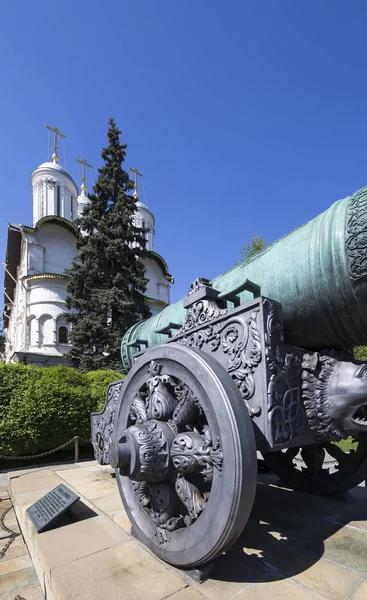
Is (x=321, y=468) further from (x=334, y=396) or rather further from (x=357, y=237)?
(x=357, y=237)

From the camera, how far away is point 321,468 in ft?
11.5

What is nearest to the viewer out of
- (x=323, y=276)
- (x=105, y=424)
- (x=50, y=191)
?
(x=323, y=276)

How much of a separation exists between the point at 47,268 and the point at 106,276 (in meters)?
12.1

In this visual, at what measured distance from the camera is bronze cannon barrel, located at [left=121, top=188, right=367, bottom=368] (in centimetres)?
188

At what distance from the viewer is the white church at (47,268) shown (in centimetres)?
2338

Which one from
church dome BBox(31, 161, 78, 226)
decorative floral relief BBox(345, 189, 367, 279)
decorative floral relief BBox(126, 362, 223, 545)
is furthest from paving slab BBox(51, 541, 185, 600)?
church dome BBox(31, 161, 78, 226)

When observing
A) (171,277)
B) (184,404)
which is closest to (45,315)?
(171,277)

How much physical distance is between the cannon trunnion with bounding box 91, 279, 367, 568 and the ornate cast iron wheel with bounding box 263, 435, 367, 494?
4.11ft

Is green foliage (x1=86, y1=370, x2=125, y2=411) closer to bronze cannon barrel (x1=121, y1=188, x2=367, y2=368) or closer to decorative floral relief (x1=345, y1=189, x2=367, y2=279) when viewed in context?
bronze cannon barrel (x1=121, y1=188, x2=367, y2=368)

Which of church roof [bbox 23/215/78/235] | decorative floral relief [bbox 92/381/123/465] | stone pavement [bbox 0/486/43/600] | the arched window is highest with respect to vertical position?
church roof [bbox 23/215/78/235]

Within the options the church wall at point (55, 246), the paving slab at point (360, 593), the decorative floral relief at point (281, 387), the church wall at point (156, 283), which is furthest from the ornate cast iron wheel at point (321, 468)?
the church wall at point (156, 283)

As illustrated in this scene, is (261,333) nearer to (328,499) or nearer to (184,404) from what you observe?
(184,404)

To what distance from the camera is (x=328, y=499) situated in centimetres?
332

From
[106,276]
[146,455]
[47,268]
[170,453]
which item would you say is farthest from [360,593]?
[47,268]
